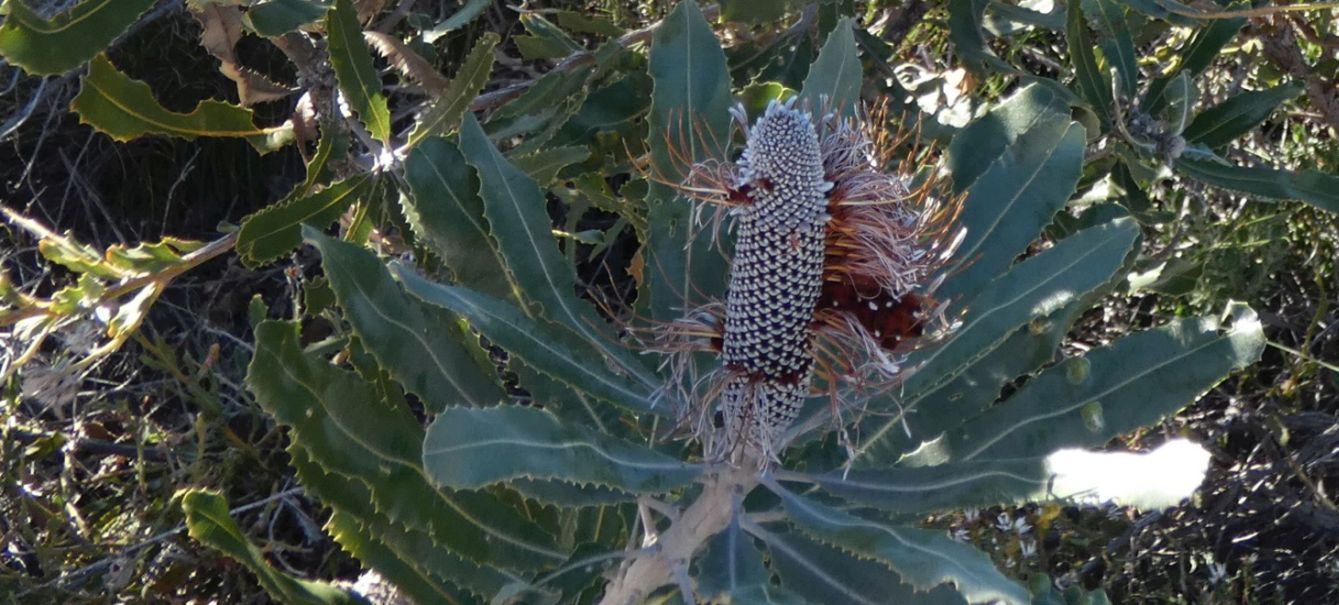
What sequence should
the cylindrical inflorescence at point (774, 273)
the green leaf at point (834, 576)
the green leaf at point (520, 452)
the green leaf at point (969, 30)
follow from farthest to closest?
the green leaf at point (969, 30) < the green leaf at point (834, 576) < the cylindrical inflorescence at point (774, 273) < the green leaf at point (520, 452)

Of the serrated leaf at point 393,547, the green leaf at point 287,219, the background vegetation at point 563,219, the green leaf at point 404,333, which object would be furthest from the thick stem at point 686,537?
the green leaf at point 287,219

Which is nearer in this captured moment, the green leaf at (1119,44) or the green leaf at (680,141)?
the green leaf at (680,141)

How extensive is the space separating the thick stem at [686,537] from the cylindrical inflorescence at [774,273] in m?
0.07

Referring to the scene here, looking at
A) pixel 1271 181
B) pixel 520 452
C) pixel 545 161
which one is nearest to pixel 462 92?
pixel 545 161

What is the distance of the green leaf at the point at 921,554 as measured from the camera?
967 millimetres

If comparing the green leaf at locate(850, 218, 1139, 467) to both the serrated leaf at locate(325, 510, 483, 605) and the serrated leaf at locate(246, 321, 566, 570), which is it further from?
the serrated leaf at locate(325, 510, 483, 605)

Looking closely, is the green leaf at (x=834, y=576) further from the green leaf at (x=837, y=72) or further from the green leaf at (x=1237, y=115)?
the green leaf at (x=1237, y=115)

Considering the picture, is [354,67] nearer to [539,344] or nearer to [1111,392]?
[539,344]

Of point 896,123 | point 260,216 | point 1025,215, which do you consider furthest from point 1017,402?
point 260,216

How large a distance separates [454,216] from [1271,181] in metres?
1.20

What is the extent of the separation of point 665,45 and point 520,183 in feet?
0.80

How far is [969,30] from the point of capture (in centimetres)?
209

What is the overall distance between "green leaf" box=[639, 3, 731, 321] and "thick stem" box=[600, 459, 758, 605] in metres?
0.20

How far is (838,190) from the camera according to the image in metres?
1.18
